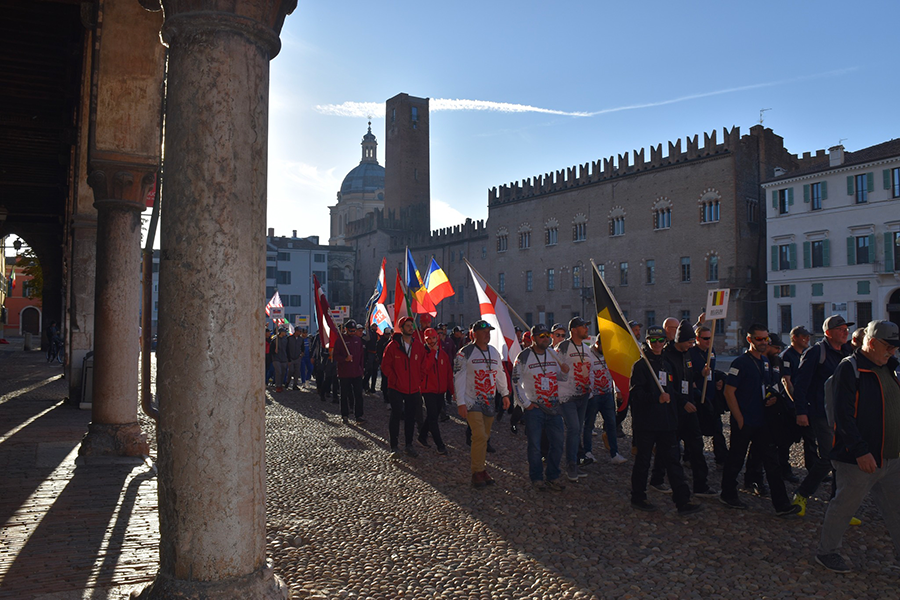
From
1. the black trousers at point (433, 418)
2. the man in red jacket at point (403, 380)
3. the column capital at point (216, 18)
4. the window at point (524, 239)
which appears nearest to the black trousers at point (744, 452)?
the black trousers at point (433, 418)

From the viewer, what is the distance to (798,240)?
40.2 m

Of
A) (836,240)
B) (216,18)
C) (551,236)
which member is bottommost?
(216,18)

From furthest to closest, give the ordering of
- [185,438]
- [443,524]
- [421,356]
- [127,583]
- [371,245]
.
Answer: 1. [371,245]
2. [421,356]
3. [443,524]
4. [127,583]
5. [185,438]

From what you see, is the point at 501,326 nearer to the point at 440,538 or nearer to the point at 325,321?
the point at 440,538

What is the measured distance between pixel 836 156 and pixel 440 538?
40702mm

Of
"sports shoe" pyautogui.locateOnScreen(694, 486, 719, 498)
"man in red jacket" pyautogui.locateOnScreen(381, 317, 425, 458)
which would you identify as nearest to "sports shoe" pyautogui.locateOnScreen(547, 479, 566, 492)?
"sports shoe" pyautogui.locateOnScreen(694, 486, 719, 498)

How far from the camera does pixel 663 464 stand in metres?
6.64

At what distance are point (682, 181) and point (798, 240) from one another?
786 centimetres

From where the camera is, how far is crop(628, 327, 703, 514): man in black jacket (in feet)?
21.0

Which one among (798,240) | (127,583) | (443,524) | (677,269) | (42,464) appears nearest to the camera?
(127,583)

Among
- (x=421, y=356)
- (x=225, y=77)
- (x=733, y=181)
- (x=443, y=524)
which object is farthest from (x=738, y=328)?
(x=225, y=77)

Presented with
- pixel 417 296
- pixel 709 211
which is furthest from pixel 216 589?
pixel 709 211

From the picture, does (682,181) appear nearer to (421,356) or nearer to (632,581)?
(421,356)

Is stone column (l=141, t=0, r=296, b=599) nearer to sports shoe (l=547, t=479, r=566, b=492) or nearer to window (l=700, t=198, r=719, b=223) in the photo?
sports shoe (l=547, t=479, r=566, b=492)
